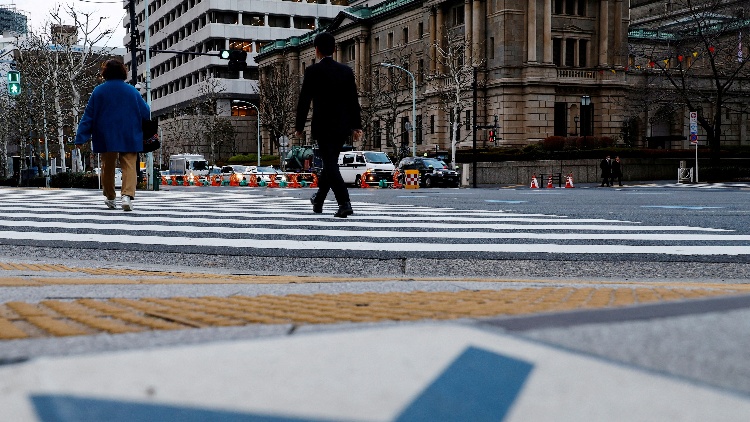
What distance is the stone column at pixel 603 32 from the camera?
60781 millimetres

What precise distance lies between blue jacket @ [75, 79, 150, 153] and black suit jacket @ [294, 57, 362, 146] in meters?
2.29

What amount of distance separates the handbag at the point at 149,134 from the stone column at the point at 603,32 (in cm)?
5515

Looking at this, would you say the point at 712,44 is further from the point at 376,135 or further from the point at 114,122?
the point at 114,122

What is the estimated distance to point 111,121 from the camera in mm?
9227

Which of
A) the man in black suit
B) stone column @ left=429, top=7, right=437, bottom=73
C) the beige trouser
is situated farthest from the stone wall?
the man in black suit

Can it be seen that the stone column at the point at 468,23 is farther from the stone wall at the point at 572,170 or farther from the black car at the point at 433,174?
the black car at the point at 433,174

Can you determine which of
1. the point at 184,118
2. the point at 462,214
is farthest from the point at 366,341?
the point at 184,118

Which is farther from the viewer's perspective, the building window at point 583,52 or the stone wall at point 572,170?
the building window at point 583,52

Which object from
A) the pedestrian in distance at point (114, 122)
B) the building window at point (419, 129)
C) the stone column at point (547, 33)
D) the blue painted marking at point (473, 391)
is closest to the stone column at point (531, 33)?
the stone column at point (547, 33)

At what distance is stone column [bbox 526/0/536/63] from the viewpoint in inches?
2281

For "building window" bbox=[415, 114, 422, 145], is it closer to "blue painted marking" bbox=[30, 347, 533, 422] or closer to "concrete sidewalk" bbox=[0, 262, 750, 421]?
"concrete sidewalk" bbox=[0, 262, 750, 421]

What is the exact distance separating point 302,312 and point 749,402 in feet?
4.98

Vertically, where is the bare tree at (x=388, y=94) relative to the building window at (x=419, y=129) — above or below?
above

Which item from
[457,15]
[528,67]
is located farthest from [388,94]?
[528,67]
